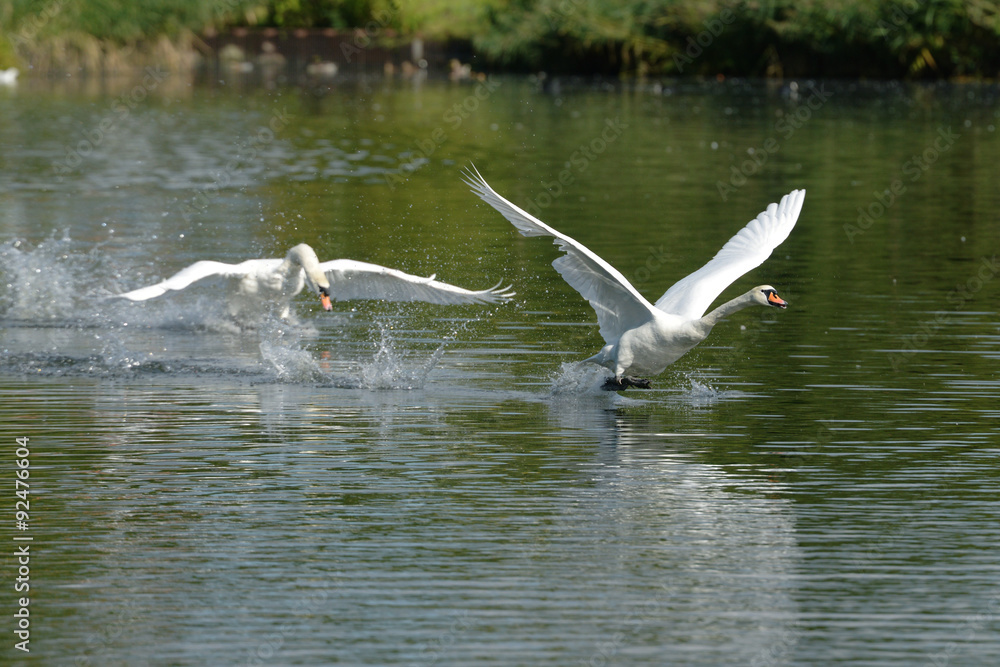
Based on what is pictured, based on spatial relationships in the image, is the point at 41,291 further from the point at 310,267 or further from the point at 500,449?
the point at 500,449

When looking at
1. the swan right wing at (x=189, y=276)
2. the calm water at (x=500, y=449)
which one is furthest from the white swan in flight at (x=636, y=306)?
the swan right wing at (x=189, y=276)

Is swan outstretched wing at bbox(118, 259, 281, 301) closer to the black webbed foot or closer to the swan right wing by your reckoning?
the swan right wing

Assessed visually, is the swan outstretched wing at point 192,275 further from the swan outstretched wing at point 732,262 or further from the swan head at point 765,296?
the swan head at point 765,296

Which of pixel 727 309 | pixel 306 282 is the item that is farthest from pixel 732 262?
pixel 306 282

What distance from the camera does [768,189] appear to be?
78.7ft

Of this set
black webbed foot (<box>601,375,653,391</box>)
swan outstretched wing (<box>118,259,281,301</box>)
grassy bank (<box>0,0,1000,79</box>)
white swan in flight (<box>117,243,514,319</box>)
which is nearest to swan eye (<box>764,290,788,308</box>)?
black webbed foot (<box>601,375,653,391</box>)

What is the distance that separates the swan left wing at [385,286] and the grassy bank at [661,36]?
42.2 meters

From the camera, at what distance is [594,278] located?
10.6 meters

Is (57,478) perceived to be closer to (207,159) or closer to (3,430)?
(3,430)

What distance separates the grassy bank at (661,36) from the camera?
2083 inches

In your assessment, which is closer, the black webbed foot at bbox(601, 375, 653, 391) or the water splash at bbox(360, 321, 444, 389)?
the black webbed foot at bbox(601, 375, 653, 391)

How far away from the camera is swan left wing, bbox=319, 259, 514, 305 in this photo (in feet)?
41.1

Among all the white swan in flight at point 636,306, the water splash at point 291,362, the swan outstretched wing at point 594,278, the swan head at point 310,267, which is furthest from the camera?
the swan head at point 310,267

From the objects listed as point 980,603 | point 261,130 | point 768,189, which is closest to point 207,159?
point 261,130
